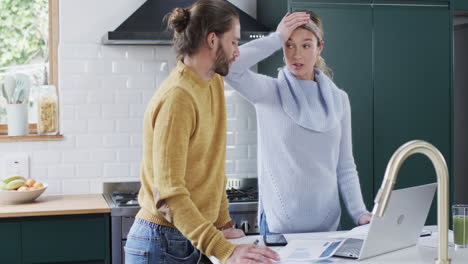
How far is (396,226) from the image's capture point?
85.2 inches

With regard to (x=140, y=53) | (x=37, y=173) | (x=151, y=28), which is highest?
(x=151, y=28)

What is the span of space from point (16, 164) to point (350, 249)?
2566mm

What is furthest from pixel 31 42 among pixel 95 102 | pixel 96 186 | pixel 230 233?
pixel 230 233

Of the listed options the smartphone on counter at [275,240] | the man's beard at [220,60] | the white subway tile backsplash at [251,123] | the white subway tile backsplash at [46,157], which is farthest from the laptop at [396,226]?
the white subway tile backsplash at [46,157]

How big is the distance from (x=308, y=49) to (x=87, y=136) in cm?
194

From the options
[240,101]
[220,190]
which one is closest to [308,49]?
[220,190]

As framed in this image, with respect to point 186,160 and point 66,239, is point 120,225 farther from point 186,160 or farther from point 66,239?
point 186,160

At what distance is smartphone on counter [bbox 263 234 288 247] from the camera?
2295 millimetres

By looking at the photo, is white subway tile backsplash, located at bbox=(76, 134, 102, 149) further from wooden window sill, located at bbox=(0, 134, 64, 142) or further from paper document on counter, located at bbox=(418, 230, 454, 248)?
paper document on counter, located at bbox=(418, 230, 454, 248)

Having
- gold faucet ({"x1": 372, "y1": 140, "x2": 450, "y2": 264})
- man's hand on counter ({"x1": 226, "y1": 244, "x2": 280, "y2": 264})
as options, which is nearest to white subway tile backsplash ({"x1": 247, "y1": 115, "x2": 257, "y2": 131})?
man's hand on counter ({"x1": 226, "y1": 244, "x2": 280, "y2": 264})

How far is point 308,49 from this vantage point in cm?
276

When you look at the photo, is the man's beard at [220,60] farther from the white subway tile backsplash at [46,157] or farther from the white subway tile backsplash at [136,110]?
the white subway tile backsplash at [46,157]

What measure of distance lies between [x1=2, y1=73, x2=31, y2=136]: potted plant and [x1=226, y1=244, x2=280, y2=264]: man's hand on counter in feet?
8.16

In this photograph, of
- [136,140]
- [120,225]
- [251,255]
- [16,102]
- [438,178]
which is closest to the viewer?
[438,178]
